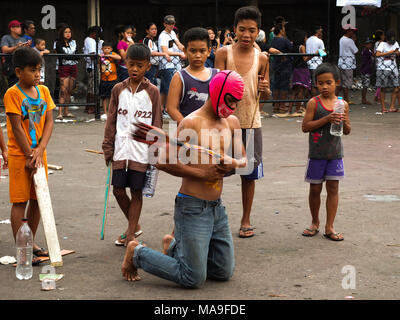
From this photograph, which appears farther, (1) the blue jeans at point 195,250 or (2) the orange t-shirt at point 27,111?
(2) the orange t-shirt at point 27,111

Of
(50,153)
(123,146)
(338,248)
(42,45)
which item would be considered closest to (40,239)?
(123,146)

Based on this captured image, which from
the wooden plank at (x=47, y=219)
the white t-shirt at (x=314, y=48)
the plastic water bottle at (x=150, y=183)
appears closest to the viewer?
the wooden plank at (x=47, y=219)

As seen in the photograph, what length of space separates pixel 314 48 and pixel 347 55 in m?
1.56

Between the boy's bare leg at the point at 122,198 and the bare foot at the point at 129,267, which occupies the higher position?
the boy's bare leg at the point at 122,198

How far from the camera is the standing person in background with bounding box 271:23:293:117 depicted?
14.9m

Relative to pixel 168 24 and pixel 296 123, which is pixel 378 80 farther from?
pixel 168 24

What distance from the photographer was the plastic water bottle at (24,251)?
16.4ft

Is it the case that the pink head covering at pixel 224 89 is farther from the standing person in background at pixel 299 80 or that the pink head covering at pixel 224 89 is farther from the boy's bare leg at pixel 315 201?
the standing person in background at pixel 299 80

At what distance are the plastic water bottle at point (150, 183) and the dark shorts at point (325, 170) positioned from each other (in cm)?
137

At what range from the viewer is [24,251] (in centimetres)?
512

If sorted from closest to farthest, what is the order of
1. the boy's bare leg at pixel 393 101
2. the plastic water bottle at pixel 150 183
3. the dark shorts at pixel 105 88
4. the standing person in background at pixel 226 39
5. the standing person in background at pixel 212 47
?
the plastic water bottle at pixel 150 183 → the dark shorts at pixel 105 88 → the standing person in background at pixel 212 47 → the boy's bare leg at pixel 393 101 → the standing person in background at pixel 226 39

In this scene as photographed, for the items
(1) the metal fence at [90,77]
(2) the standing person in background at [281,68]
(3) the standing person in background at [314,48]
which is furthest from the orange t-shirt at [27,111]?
(3) the standing person in background at [314,48]
